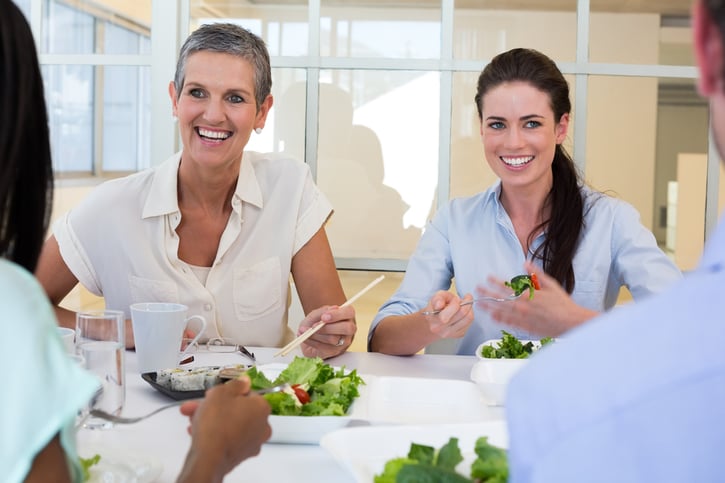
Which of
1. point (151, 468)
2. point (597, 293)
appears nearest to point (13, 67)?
point (151, 468)

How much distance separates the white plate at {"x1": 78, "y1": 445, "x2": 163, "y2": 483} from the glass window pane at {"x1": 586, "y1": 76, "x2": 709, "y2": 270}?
7.08ft

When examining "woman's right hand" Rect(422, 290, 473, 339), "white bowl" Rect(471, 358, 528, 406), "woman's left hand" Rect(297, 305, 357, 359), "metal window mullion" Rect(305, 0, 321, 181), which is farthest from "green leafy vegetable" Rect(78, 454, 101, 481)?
"metal window mullion" Rect(305, 0, 321, 181)

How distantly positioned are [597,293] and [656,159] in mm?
755

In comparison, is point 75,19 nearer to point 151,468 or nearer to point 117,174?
point 117,174

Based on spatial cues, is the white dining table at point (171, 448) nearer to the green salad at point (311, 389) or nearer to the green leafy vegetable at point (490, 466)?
the green salad at point (311, 389)

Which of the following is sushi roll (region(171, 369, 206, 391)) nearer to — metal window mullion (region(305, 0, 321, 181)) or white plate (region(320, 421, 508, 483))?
white plate (region(320, 421, 508, 483))

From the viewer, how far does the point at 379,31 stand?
291cm

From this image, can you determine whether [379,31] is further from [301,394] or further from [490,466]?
[490,466]

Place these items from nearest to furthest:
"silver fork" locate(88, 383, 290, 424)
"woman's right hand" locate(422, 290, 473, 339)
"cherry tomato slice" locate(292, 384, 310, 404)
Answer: "silver fork" locate(88, 383, 290, 424) < "cherry tomato slice" locate(292, 384, 310, 404) < "woman's right hand" locate(422, 290, 473, 339)

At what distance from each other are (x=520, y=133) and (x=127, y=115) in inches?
57.6

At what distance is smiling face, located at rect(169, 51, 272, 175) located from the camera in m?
2.31

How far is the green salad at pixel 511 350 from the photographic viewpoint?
184 centimetres

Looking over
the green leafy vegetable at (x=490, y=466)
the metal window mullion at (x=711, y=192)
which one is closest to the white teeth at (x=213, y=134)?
the green leafy vegetable at (x=490, y=466)

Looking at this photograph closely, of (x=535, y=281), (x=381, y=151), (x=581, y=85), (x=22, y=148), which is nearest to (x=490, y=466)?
(x=22, y=148)
